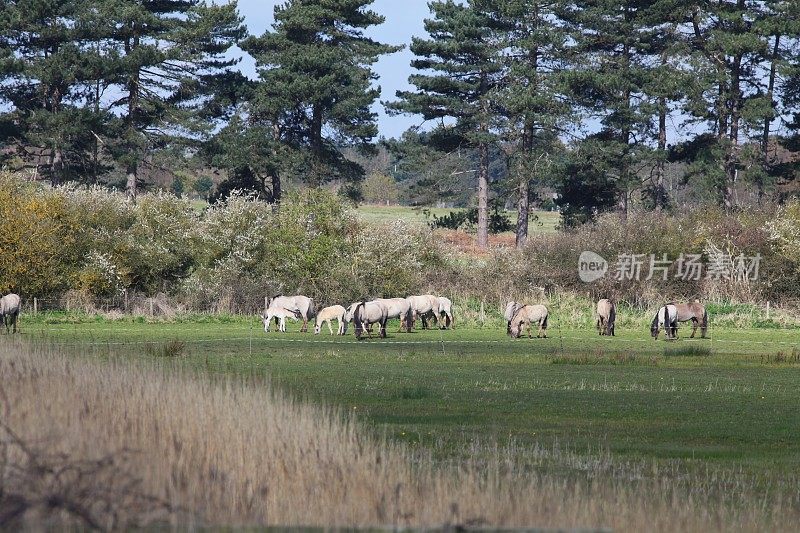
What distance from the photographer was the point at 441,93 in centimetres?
8812

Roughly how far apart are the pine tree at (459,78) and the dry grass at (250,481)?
226 ft

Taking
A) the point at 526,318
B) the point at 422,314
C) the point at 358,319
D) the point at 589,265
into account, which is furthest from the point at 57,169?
the point at 526,318

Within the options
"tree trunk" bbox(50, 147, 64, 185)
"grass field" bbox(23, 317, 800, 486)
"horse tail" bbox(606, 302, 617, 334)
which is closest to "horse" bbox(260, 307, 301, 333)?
"grass field" bbox(23, 317, 800, 486)

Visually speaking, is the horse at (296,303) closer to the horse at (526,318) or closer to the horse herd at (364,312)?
the horse herd at (364,312)

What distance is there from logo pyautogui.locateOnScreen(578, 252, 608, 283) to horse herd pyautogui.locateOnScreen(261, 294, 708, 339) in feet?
55.8

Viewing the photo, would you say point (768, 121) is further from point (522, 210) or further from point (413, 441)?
point (413, 441)

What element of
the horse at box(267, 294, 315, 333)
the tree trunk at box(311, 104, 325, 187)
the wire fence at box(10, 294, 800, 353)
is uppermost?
the tree trunk at box(311, 104, 325, 187)

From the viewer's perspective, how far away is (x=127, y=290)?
223ft

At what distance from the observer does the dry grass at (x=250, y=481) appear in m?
11.5

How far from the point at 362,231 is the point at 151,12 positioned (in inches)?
939

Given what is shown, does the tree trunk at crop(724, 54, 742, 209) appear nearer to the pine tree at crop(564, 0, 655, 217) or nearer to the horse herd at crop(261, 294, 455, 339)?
the pine tree at crop(564, 0, 655, 217)

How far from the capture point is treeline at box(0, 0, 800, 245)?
Answer: 3123 inches

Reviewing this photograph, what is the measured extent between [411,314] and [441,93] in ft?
115

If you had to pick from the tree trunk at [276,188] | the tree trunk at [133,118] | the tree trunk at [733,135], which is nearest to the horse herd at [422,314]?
the tree trunk at [133,118]
